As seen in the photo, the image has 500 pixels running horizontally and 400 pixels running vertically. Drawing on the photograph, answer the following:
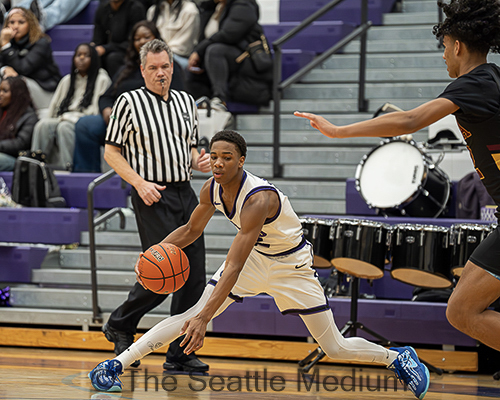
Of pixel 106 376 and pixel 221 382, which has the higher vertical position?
pixel 106 376

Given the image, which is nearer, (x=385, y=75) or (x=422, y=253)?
(x=422, y=253)

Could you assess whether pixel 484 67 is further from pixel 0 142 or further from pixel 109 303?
pixel 0 142

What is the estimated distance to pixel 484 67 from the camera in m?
2.83

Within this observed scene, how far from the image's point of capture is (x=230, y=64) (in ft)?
23.4

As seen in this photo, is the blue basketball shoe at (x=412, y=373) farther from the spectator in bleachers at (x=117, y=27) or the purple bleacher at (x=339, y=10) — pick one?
the purple bleacher at (x=339, y=10)

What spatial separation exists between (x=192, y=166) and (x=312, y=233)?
934 mm

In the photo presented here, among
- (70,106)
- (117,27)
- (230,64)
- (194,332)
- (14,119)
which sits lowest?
(194,332)

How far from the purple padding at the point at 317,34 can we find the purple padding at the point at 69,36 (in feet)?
7.53

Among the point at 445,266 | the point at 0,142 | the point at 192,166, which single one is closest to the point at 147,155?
the point at 192,166

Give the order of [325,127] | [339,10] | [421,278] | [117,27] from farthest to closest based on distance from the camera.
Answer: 1. [339,10]
2. [117,27]
3. [421,278]
4. [325,127]

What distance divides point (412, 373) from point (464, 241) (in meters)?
1.19

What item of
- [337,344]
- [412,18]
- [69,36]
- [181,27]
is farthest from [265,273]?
[69,36]

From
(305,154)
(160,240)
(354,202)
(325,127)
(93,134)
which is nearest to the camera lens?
(325,127)

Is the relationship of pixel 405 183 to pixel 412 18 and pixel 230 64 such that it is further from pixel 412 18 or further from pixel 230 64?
pixel 412 18
